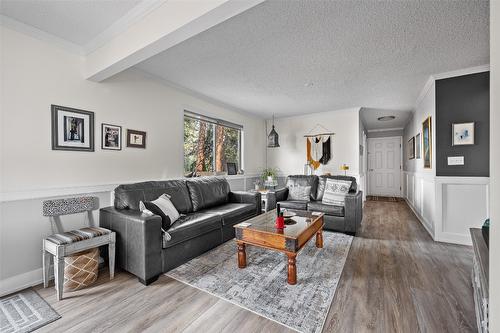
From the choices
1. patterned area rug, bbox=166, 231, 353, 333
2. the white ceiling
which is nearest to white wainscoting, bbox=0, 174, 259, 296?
patterned area rug, bbox=166, 231, 353, 333

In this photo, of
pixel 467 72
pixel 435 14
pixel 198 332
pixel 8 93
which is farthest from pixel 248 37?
pixel 467 72

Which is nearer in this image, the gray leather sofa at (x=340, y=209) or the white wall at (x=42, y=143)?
the white wall at (x=42, y=143)

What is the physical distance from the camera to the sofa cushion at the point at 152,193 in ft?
8.41

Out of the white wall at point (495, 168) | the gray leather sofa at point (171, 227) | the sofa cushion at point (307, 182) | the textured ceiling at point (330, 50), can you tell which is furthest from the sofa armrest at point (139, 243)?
the sofa cushion at point (307, 182)

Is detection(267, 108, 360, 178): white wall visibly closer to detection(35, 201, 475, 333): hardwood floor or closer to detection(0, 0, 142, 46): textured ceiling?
detection(35, 201, 475, 333): hardwood floor

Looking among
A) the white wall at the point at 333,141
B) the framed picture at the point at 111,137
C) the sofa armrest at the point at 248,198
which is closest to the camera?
the framed picture at the point at 111,137

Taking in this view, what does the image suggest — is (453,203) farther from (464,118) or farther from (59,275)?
(59,275)

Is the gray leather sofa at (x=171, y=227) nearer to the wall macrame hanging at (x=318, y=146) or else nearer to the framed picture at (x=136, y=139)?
the framed picture at (x=136, y=139)

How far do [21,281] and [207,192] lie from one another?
2.19 meters

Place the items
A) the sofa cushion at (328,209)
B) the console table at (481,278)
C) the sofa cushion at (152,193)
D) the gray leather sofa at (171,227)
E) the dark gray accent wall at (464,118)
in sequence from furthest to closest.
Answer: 1. the sofa cushion at (328,209)
2. the dark gray accent wall at (464,118)
3. the sofa cushion at (152,193)
4. the gray leather sofa at (171,227)
5. the console table at (481,278)

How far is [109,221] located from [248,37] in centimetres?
246

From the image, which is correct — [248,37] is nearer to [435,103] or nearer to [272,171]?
[435,103]

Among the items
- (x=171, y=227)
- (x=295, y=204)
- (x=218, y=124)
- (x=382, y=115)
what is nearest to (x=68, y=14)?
(x=171, y=227)

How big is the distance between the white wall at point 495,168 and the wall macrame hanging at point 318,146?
15.4 ft
